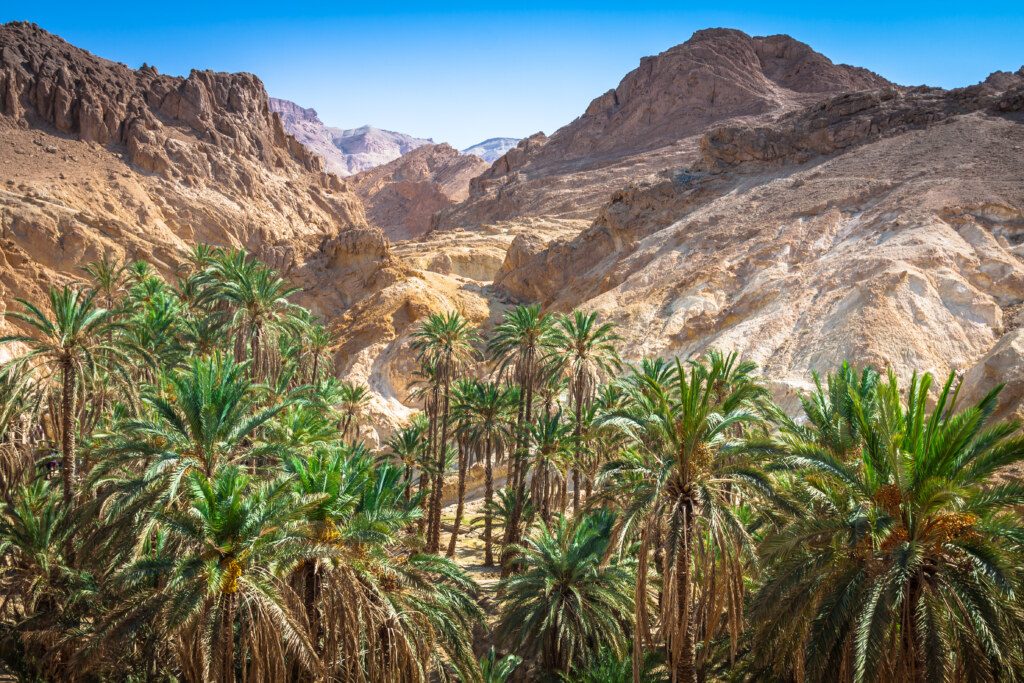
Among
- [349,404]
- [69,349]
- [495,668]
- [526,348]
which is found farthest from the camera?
[349,404]

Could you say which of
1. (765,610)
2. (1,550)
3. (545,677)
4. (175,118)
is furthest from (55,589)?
(175,118)

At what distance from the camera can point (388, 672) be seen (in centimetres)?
1495

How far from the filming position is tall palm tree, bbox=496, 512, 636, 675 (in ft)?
58.9

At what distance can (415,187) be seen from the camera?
479ft

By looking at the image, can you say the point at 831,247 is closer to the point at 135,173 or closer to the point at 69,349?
the point at 69,349

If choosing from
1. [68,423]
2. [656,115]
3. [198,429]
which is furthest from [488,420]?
[656,115]

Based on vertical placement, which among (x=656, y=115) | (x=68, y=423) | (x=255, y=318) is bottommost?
(x=68, y=423)

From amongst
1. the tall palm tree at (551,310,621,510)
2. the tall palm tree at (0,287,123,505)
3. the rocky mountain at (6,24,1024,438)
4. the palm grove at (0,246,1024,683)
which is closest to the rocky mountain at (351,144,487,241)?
the rocky mountain at (6,24,1024,438)

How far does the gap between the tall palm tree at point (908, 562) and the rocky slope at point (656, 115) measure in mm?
84438

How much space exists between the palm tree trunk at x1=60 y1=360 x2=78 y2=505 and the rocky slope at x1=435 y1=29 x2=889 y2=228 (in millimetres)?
79181

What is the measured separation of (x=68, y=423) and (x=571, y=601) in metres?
14.7

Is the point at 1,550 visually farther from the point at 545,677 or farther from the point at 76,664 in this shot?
the point at 545,677

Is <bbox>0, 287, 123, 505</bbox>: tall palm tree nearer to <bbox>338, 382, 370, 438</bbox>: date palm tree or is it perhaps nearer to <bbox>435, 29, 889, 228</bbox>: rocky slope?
<bbox>338, 382, 370, 438</bbox>: date palm tree

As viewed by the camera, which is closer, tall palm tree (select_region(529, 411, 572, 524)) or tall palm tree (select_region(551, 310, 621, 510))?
tall palm tree (select_region(529, 411, 572, 524))
